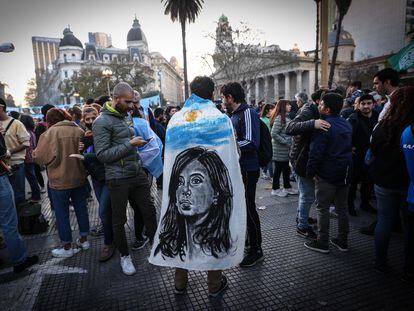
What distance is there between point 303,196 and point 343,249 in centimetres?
88

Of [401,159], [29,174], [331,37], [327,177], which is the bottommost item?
[29,174]

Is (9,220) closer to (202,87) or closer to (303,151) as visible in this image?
(202,87)

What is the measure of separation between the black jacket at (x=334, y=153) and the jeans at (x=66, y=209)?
10.6 feet

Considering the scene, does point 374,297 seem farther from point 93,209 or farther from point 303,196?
point 93,209

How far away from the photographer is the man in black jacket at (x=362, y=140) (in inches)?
202

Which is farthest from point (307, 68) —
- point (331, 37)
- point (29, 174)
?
point (29, 174)

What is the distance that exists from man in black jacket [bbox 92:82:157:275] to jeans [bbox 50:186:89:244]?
99 cm

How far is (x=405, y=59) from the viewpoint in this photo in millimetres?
6504

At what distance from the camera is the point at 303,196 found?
4.38 meters

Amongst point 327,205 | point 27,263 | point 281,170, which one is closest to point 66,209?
point 27,263

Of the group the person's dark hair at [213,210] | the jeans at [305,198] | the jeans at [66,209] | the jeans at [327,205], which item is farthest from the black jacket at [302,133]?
the jeans at [66,209]

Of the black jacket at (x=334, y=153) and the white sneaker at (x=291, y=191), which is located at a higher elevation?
the black jacket at (x=334, y=153)

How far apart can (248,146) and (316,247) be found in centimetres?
177

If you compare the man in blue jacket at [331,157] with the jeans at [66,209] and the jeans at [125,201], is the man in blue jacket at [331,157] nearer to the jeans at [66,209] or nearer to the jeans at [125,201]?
the jeans at [125,201]
